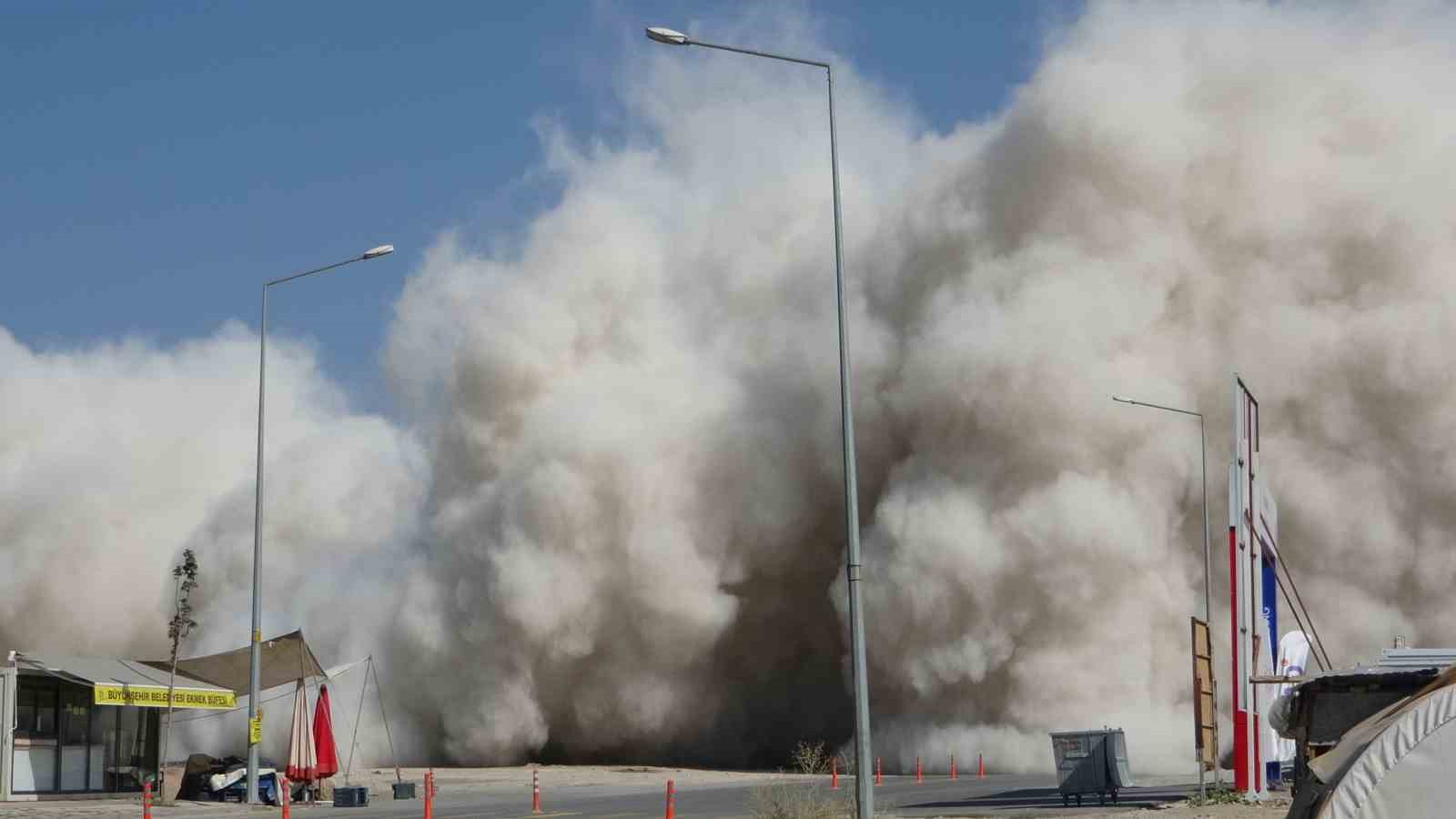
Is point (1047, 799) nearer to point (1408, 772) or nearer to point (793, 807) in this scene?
point (793, 807)

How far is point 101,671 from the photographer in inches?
1426

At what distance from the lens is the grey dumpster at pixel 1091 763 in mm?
30469

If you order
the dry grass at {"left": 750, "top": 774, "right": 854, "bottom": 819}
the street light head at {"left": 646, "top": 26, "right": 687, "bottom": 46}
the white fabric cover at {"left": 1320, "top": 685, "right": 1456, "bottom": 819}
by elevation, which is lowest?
the dry grass at {"left": 750, "top": 774, "right": 854, "bottom": 819}

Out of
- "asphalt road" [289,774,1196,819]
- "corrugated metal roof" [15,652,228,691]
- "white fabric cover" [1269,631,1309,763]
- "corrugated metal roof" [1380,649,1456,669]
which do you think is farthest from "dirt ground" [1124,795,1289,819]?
"corrugated metal roof" [15,652,228,691]

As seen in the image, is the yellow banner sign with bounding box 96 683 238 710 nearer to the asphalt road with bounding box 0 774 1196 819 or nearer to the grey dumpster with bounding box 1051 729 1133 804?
the asphalt road with bounding box 0 774 1196 819

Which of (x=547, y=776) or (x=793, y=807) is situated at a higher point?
(x=793, y=807)

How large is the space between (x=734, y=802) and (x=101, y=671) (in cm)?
1313

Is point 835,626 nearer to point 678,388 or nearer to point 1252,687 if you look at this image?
point 678,388

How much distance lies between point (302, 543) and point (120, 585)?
8.93 m

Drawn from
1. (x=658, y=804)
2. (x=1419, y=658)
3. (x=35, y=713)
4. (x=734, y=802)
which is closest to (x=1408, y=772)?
(x=1419, y=658)

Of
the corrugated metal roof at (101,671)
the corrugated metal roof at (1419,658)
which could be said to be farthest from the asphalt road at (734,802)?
the corrugated metal roof at (1419,658)

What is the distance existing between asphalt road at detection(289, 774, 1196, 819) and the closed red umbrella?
3.71 ft

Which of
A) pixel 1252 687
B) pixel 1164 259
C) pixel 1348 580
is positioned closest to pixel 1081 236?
→ pixel 1164 259

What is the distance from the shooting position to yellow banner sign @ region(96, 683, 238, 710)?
35188mm
